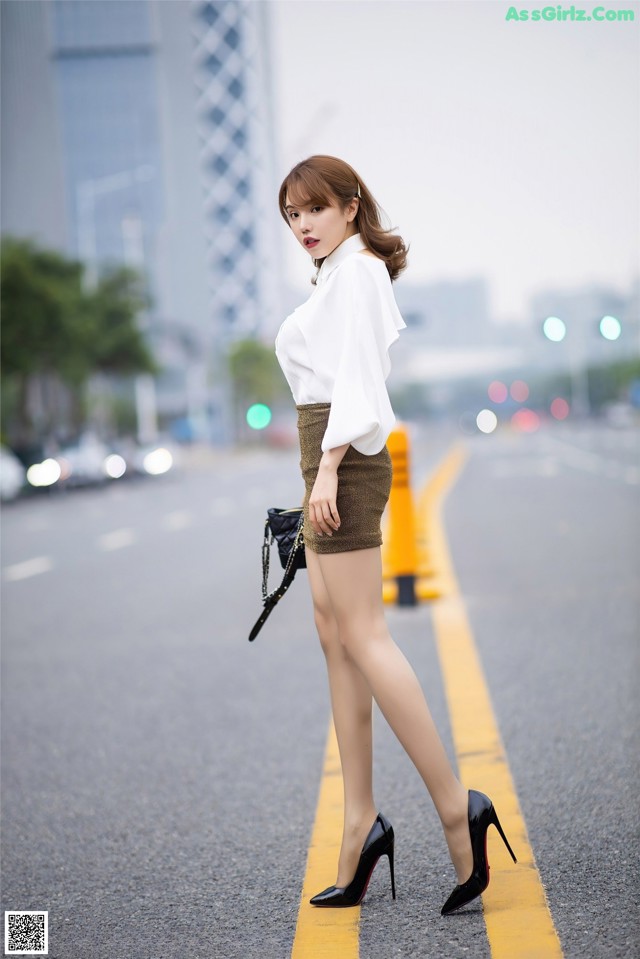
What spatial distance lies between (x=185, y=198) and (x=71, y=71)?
61769 millimetres

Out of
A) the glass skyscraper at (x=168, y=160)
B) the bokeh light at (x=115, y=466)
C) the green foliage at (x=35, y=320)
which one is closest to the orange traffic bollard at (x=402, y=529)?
the bokeh light at (x=115, y=466)

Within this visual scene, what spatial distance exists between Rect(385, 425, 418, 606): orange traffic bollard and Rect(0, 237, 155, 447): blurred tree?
2517 cm

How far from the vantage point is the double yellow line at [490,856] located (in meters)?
2.50

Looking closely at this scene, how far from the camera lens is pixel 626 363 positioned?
109 m

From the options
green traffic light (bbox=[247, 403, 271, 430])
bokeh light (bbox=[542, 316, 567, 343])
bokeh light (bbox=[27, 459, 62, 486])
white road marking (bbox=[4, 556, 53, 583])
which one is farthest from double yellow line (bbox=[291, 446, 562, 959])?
bokeh light (bbox=[27, 459, 62, 486])

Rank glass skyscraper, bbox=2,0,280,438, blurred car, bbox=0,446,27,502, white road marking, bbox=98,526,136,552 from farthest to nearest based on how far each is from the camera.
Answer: glass skyscraper, bbox=2,0,280,438
blurred car, bbox=0,446,27,502
white road marking, bbox=98,526,136,552

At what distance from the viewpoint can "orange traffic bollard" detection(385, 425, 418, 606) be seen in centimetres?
695

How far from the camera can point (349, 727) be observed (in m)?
2.77

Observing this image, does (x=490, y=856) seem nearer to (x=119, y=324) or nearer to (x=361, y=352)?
(x=361, y=352)

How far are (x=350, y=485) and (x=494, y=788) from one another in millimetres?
1415

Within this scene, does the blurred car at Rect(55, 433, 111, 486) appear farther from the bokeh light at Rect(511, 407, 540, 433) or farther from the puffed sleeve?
the bokeh light at Rect(511, 407, 540, 433)

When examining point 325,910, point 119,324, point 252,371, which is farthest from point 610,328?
point 252,371

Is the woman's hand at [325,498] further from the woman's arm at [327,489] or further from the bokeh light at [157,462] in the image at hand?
the bokeh light at [157,462]

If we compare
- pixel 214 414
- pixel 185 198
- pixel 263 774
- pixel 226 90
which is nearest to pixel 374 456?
pixel 263 774
